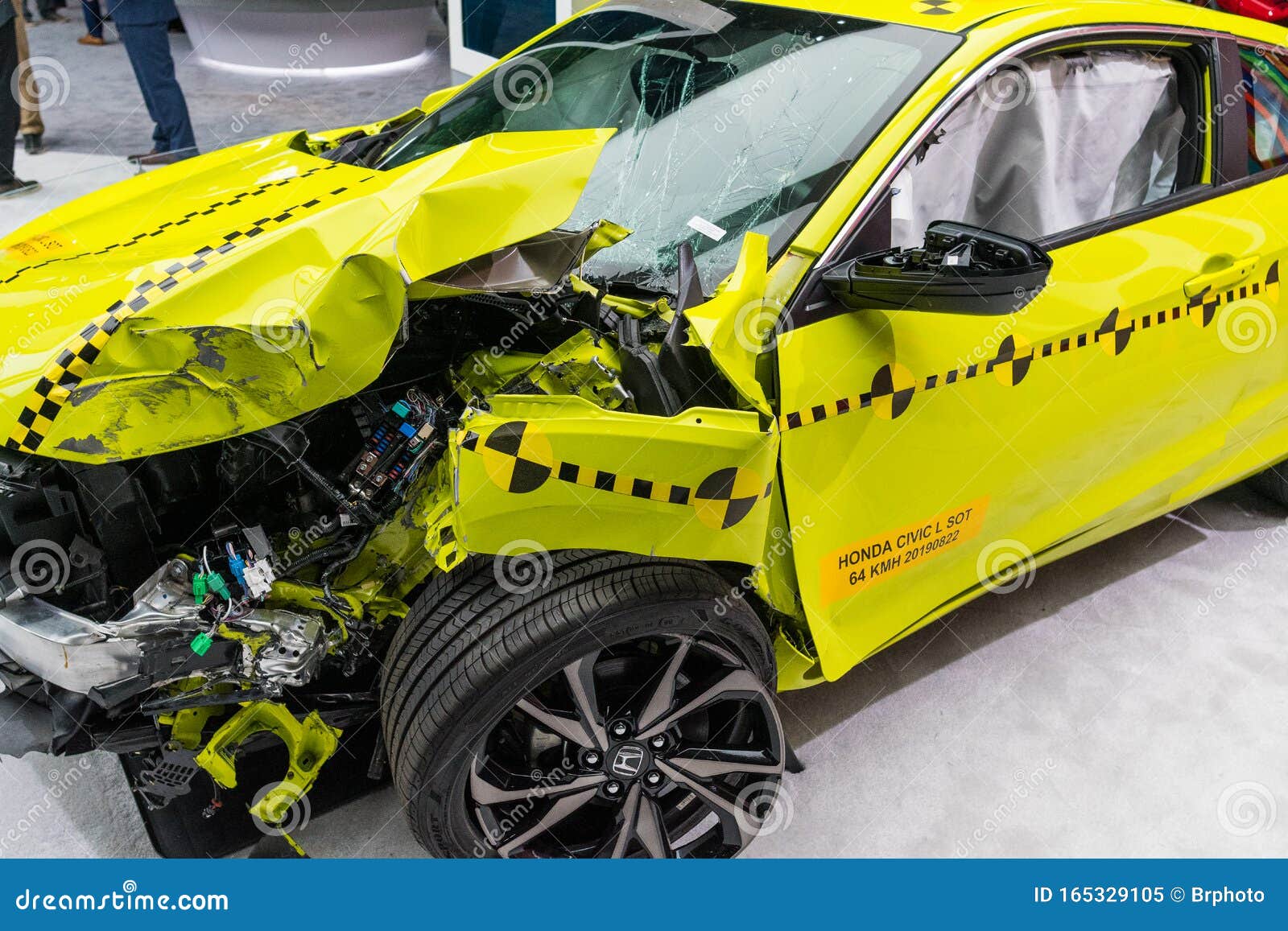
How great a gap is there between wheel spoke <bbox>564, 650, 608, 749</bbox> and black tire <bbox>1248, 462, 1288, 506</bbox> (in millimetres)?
2373

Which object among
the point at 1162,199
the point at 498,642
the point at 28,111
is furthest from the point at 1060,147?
the point at 28,111

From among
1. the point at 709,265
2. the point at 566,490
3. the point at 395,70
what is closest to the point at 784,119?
the point at 709,265

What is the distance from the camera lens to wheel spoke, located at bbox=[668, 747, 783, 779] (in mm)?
1891

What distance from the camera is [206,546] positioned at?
5.63ft

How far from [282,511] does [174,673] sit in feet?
1.27

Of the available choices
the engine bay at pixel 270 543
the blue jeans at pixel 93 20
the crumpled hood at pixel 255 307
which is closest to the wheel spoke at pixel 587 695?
the engine bay at pixel 270 543

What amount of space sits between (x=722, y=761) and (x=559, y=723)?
13.7 inches

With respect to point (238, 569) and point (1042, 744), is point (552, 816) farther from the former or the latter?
point (1042, 744)

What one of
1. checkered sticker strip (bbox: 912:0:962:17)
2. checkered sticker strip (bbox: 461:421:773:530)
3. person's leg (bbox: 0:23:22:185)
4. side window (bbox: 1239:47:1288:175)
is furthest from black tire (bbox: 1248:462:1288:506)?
person's leg (bbox: 0:23:22:185)

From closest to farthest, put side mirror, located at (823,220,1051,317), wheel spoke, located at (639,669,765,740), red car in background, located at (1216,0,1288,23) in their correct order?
1. side mirror, located at (823,220,1051,317)
2. wheel spoke, located at (639,669,765,740)
3. red car in background, located at (1216,0,1288,23)

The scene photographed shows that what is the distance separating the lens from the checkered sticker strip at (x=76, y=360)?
4.91ft

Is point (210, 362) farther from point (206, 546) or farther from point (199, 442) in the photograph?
point (206, 546)

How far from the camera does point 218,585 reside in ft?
5.35

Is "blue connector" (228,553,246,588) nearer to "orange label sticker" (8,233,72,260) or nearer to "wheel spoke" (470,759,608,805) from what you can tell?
"wheel spoke" (470,759,608,805)
